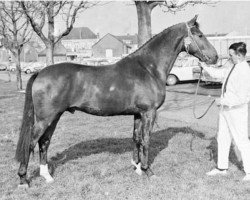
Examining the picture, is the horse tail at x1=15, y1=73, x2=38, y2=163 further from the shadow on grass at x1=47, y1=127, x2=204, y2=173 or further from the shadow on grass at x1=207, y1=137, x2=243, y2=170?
the shadow on grass at x1=207, y1=137, x2=243, y2=170

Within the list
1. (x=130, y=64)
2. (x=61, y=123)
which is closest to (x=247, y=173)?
(x=130, y=64)

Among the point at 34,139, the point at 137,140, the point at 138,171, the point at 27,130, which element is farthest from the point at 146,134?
the point at 27,130

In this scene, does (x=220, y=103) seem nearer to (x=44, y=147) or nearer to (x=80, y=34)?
(x=44, y=147)

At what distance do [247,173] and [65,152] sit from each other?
145 inches

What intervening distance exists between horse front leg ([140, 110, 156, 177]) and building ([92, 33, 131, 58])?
80.3 m

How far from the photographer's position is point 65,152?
292 inches

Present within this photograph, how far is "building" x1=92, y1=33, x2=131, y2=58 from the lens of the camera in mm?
85188

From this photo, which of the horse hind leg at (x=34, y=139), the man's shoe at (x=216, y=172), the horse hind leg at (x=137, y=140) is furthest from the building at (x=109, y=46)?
the horse hind leg at (x=34, y=139)

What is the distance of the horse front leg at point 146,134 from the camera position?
225 inches

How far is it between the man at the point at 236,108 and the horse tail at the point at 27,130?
9.66 ft

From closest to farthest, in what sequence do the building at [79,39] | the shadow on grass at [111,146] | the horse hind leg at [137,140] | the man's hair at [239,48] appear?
the man's hair at [239,48] → the horse hind leg at [137,140] → the shadow on grass at [111,146] → the building at [79,39]

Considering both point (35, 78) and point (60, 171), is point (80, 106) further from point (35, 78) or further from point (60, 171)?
point (60, 171)

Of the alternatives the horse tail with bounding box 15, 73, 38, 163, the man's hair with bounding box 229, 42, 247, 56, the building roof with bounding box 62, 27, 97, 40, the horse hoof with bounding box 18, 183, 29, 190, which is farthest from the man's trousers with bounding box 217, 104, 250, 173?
the building roof with bounding box 62, 27, 97, 40

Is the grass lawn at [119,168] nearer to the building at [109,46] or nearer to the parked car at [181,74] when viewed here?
the parked car at [181,74]
